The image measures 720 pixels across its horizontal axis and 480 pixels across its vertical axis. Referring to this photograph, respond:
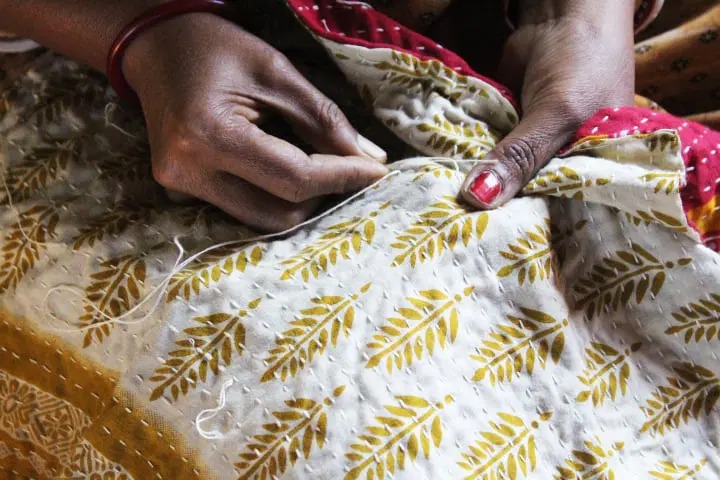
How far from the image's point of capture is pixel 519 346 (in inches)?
21.0

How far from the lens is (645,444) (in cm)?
55

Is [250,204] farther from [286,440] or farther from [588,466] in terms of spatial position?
[588,466]

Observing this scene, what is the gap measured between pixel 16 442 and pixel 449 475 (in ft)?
Result: 1.39

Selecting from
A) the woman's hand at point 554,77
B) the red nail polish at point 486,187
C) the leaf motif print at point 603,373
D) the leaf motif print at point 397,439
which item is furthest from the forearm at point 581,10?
the leaf motif print at point 397,439

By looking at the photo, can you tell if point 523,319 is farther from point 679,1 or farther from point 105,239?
point 679,1

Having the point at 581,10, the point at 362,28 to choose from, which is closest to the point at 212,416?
the point at 362,28

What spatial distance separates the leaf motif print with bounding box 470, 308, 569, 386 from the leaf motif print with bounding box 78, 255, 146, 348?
0.93ft

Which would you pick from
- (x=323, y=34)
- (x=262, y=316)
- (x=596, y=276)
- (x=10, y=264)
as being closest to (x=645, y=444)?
(x=596, y=276)

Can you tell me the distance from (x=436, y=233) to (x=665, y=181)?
0.62 ft

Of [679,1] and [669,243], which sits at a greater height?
[679,1]

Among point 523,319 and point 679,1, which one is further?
point 679,1

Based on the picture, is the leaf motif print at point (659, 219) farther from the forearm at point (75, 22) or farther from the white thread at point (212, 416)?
the forearm at point (75, 22)

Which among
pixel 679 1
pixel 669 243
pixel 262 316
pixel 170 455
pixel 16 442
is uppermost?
pixel 679 1

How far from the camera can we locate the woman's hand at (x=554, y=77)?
1.93 feet
